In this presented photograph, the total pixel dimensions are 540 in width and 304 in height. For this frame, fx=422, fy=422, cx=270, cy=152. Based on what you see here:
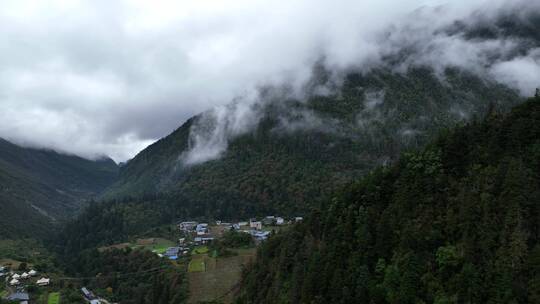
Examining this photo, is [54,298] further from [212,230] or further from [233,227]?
[233,227]

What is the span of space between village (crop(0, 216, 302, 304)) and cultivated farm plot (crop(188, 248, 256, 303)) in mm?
2802

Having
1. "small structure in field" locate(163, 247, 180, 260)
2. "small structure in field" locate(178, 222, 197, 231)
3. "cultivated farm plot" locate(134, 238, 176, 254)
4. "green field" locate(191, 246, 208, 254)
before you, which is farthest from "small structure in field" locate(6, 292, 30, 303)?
"small structure in field" locate(178, 222, 197, 231)

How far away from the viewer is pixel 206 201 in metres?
196

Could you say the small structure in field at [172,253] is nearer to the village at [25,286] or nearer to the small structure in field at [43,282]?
the village at [25,286]

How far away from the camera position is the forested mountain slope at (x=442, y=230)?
39531 mm

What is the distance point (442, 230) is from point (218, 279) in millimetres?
65257

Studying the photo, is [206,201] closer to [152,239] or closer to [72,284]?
[152,239]

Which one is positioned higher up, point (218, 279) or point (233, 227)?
point (233, 227)

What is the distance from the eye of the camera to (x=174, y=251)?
136 meters

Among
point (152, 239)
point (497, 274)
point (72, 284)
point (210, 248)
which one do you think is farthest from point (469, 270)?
point (152, 239)

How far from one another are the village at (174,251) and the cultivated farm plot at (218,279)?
280 cm

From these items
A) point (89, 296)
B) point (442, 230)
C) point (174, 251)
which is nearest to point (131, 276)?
point (89, 296)

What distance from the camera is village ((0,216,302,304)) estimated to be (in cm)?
11048

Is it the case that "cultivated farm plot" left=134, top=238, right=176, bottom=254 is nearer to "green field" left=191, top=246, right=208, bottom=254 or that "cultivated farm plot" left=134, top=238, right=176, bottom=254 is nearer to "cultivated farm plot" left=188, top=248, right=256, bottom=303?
"green field" left=191, top=246, right=208, bottom=254
